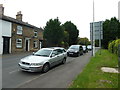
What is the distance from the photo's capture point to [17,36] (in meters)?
23.4

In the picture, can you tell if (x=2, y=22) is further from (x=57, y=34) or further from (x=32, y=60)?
(x=57, y=34)

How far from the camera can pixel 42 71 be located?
25.8ft

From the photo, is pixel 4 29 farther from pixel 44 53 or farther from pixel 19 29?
pixel 44 53

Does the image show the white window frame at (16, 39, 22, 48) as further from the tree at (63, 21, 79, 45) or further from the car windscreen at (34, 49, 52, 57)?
the tree at (63, 21, 79, 45)

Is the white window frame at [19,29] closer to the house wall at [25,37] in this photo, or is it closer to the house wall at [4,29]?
the house wall at [25,37]

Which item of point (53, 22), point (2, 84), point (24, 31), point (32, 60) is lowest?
point (2, 84)

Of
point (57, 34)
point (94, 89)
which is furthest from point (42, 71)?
point (57, 34)

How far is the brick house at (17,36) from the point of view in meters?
20.5

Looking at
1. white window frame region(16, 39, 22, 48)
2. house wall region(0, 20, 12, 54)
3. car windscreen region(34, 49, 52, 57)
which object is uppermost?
house wall region(0, 20, 12, 54)

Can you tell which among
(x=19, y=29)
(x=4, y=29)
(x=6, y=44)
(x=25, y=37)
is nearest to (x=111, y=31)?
(x=25, y=37)

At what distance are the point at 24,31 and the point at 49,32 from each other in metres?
12.8

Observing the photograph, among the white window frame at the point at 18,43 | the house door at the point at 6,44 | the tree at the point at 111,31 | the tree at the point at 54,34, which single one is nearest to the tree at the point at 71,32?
the tree at the point at 111,31

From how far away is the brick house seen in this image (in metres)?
20.5

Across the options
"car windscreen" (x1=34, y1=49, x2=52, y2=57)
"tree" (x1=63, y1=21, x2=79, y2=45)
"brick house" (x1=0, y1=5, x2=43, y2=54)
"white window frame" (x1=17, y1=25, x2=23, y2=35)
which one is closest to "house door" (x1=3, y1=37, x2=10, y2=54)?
"brick house" (x1=0, y1=5, x2=43, y2=54)
